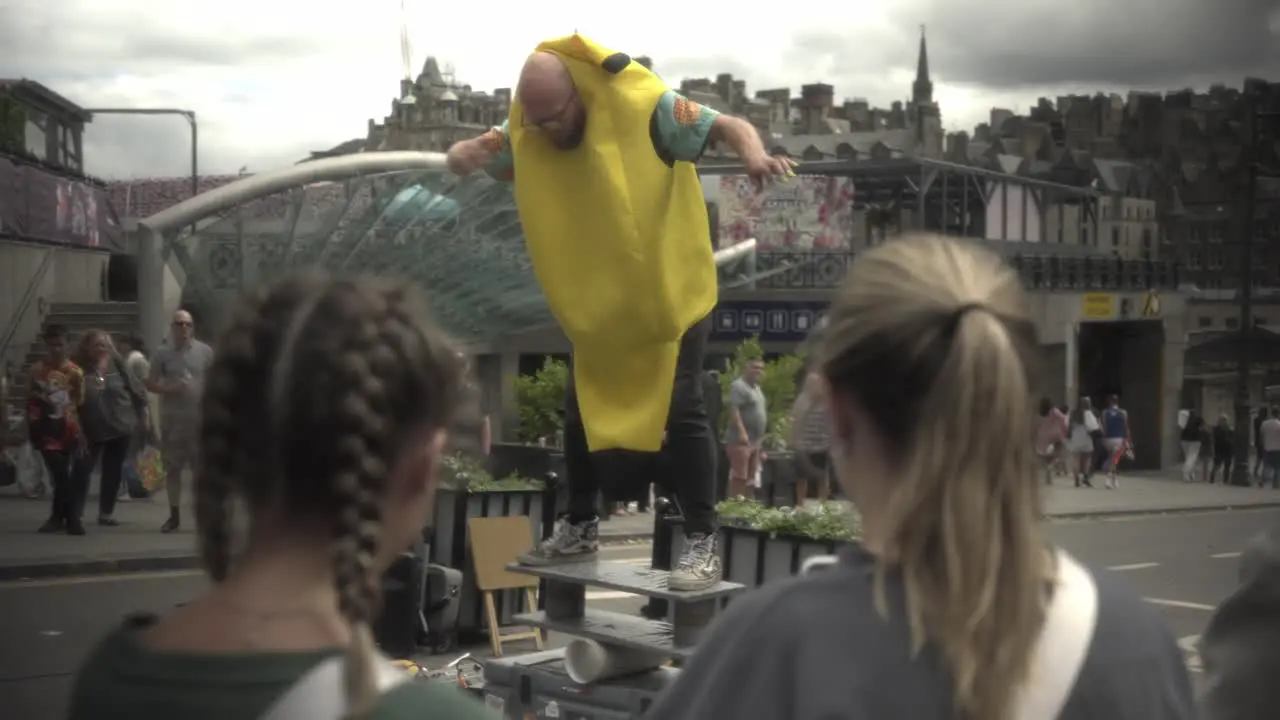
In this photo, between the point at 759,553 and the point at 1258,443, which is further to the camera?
the point at 1258,443

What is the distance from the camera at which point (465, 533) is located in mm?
8266

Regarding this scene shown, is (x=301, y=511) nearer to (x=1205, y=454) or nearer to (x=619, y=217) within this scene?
(x=619, y=217)

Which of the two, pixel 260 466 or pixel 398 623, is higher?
pixel 260 466

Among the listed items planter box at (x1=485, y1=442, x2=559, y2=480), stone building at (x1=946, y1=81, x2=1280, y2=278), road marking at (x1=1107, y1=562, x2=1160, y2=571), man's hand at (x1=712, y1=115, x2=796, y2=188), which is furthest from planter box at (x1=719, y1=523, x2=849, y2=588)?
planter box at (x1=485, y1=442, x2=559, y2=480)

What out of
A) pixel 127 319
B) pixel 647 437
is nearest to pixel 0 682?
pixel 647 437

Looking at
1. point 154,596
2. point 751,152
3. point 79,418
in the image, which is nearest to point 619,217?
point 751,152

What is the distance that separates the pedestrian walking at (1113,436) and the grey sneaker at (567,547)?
18.1m

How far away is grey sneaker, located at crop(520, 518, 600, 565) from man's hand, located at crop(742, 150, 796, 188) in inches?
52.5

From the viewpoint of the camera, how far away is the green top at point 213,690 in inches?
57.9

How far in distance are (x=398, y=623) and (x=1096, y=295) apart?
70.3 ft

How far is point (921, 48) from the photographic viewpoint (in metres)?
5.63

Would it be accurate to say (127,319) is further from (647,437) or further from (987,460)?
(987,460)

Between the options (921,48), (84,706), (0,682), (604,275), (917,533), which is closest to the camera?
(84,706)

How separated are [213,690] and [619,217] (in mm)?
3396
